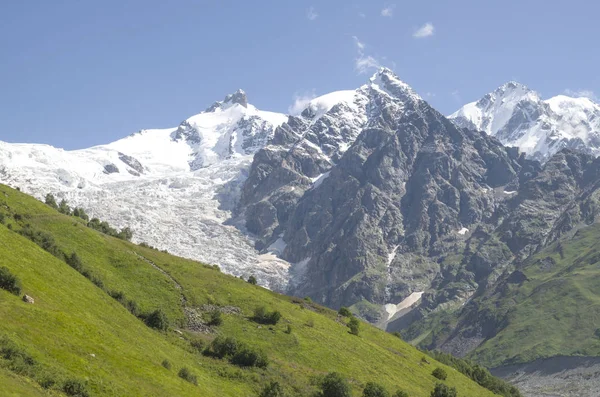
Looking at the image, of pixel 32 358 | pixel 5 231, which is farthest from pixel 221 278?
pixel 32 358

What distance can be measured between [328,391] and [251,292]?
33.2m

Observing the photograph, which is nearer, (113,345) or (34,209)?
(113,345)

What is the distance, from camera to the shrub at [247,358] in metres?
71.1

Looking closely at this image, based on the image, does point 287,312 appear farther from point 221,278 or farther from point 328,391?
point 328,391

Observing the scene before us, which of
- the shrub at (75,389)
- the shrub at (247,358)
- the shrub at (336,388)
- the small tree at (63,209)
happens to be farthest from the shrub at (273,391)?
the small tree at (63,209)

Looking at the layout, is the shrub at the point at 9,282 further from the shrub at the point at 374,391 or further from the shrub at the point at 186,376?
the shrub at the point at 374,391

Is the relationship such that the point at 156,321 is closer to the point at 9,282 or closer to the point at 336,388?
the point at 336,388

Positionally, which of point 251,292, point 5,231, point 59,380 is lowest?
point 59,380

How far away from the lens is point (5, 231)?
71.5 meters

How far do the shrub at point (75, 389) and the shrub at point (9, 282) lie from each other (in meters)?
15.3

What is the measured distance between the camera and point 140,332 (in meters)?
65.5

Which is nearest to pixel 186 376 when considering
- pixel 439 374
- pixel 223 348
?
pixel 223 348

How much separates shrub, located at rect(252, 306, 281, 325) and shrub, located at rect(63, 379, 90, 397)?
47.1m

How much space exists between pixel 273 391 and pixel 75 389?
25.4 metres
